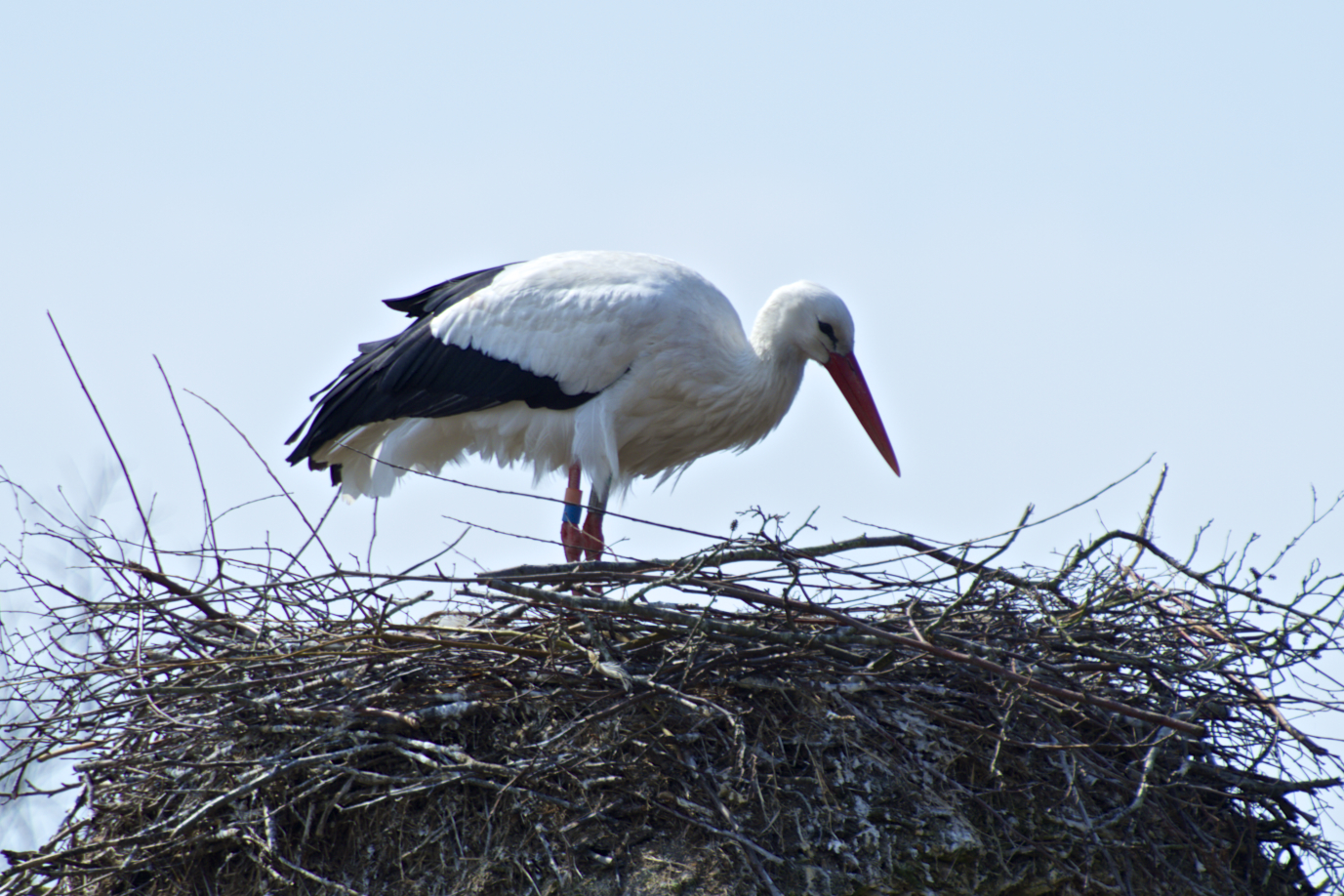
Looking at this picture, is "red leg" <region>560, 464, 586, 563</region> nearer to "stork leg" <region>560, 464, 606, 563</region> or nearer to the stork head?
"stork leg" <region>560, 464, 606, 563</region>

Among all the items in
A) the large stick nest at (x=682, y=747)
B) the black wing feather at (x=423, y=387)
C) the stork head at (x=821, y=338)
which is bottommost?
the large stick nest at (x=682, y=747)

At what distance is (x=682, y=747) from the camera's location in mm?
3182

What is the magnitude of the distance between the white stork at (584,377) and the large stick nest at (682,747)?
5.57 feet

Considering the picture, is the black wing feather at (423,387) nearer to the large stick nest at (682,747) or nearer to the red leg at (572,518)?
the red leg at (572,518)

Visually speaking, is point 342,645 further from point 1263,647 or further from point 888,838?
point 1263,647

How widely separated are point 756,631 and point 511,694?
65 cm

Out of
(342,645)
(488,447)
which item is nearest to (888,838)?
(342,645)

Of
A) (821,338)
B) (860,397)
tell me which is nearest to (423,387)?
(821,338)

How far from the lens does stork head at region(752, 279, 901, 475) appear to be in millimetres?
5281

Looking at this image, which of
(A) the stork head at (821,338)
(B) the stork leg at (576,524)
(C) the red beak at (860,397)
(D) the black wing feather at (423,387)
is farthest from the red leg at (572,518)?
(C) the red beak at (860,397)

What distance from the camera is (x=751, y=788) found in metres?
3.10

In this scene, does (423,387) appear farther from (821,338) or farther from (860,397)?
(860,397)

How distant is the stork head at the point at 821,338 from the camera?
17.3 ft

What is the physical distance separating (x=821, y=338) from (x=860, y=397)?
289 millimetres
